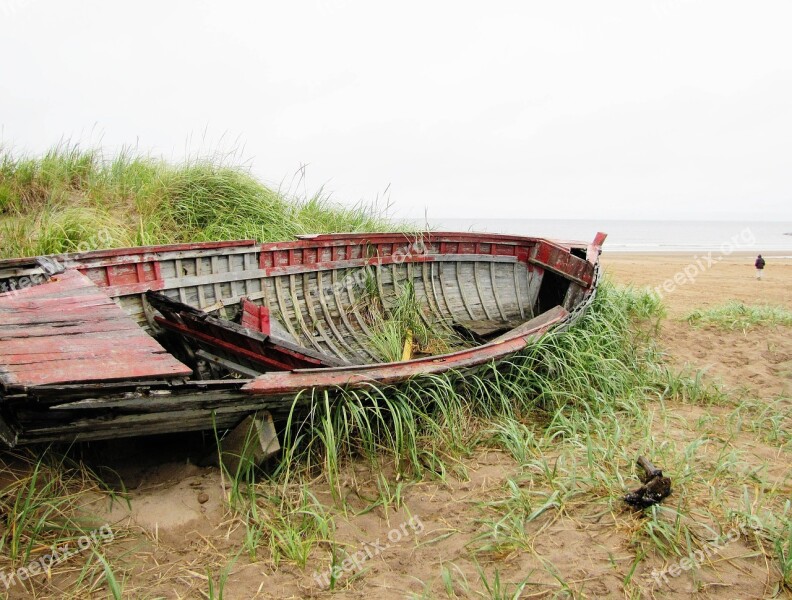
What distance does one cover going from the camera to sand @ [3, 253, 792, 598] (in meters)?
2.31

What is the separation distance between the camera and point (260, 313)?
4297 millimetres

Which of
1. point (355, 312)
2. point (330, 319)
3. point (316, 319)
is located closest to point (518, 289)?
point (355, 312)

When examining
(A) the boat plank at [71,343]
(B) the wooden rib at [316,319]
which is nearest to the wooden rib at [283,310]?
(B) the wooden rib at [316,319]

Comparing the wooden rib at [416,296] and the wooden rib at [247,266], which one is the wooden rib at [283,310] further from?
the wooden rib at [416,296]

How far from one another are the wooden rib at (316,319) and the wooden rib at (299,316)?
8 cm

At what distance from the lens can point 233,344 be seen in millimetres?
3600

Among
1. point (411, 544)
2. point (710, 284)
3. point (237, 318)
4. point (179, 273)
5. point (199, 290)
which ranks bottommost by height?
point (411, 544)

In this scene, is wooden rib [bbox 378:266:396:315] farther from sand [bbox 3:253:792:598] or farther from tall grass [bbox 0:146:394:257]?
sand [bbox 3:253:792:598]

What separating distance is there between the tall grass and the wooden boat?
1.48m

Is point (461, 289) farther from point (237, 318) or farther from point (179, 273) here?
point (179, 273)

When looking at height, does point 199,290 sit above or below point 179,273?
below

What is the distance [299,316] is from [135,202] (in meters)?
3.07

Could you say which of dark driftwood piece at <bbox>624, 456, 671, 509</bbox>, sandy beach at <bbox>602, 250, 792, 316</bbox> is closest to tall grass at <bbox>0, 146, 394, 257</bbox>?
dark driftwood piece at <bbox>624, 456, 671, 509</bbox>

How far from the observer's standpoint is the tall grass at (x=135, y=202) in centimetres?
582
